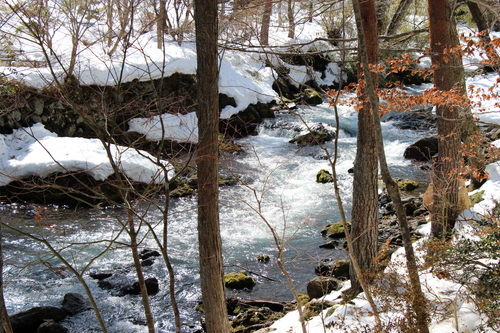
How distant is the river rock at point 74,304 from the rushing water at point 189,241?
18cm

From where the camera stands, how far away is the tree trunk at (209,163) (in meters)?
5.00

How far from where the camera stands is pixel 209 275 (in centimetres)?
519

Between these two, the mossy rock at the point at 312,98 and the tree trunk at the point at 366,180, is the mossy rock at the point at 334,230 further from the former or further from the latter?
the mossy rock at the point at 312,98

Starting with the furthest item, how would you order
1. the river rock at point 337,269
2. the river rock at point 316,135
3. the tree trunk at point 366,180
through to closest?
the river rock at point 316,135 → the river rock at point 337,269 → the tree trunk at point 366,180

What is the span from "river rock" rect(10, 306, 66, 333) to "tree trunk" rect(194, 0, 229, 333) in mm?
3107

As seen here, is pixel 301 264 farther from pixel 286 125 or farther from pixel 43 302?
pixel 286 125

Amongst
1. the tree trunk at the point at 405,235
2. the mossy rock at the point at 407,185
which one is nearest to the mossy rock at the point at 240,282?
the tree trunk at the point at 405,235

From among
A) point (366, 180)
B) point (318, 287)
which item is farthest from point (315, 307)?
point (366, 180)

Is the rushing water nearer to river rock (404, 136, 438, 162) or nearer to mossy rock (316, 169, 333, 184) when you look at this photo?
mossy rock (316, 169, 333, 184)

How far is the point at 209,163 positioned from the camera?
5.12 m

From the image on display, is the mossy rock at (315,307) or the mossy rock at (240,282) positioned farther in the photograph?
the mossy rock at (240,282)

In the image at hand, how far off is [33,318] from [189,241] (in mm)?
3674

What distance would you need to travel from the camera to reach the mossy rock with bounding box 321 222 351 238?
31.3ft

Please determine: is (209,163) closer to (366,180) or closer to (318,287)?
(366,180)
